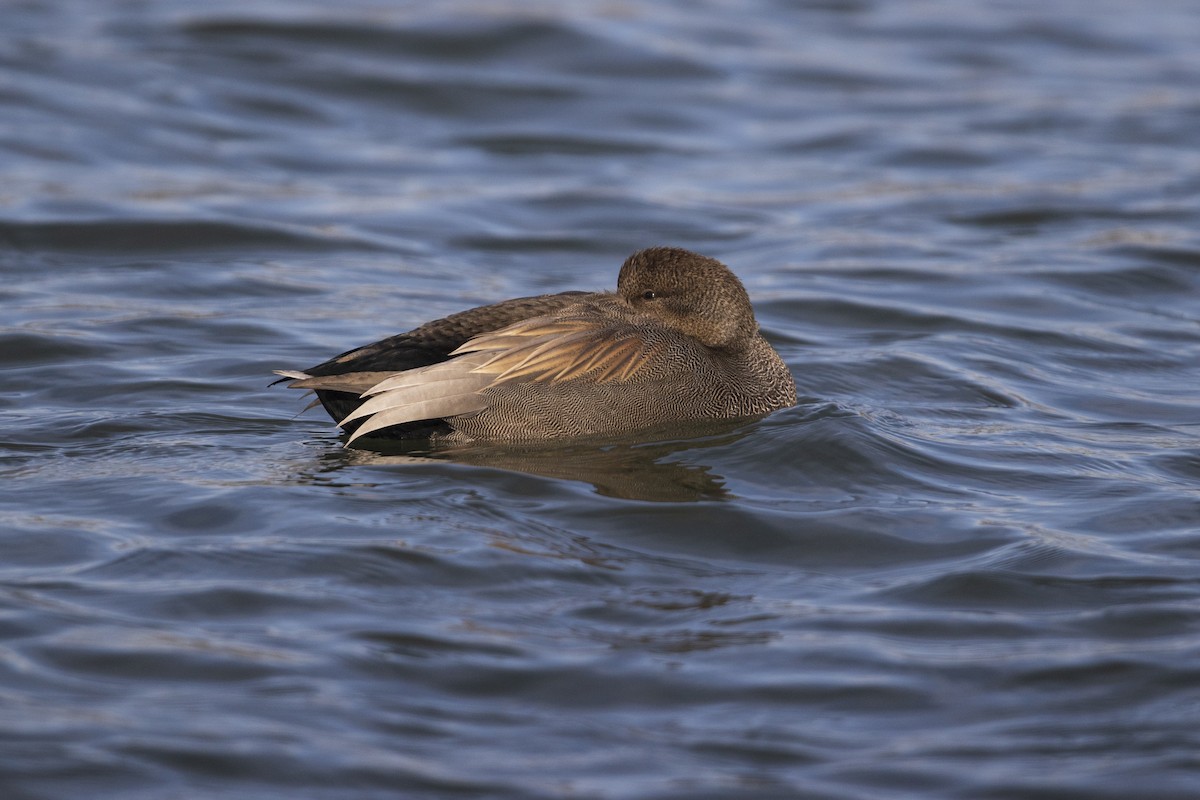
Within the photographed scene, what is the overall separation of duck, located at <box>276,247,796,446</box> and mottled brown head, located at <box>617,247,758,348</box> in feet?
0.07

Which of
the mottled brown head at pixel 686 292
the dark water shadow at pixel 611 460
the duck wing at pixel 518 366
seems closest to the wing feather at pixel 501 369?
the duck wing at pixel 518 366

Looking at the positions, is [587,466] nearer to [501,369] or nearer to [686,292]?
[501,369]

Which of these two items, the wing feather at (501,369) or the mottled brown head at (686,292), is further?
the mottled brown head at (686,292)

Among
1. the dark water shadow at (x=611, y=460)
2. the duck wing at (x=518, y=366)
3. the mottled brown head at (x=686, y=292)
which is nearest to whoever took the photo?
the dark water shadow at (x=611, y=460)

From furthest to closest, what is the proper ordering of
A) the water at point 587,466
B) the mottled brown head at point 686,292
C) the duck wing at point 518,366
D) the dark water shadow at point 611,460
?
1. the mottled brown head at point 686,292
2. the duck wing at point 518,366
3. the dark water shadow at point 611,460
4. the water at point 587,466

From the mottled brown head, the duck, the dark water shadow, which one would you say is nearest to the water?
the dark water shadow

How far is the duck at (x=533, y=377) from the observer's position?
7121 millimetres

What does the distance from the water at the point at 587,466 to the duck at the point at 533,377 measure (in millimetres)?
186

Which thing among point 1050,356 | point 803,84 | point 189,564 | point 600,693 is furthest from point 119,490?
point 803,84

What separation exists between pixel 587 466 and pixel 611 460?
15cm

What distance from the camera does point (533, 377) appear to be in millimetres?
7266

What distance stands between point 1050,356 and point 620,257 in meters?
3.63

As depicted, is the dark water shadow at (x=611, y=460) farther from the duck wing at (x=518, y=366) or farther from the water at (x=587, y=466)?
the duck wing at (x=518, y=366)

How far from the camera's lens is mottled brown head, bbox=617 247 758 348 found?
311 inches
